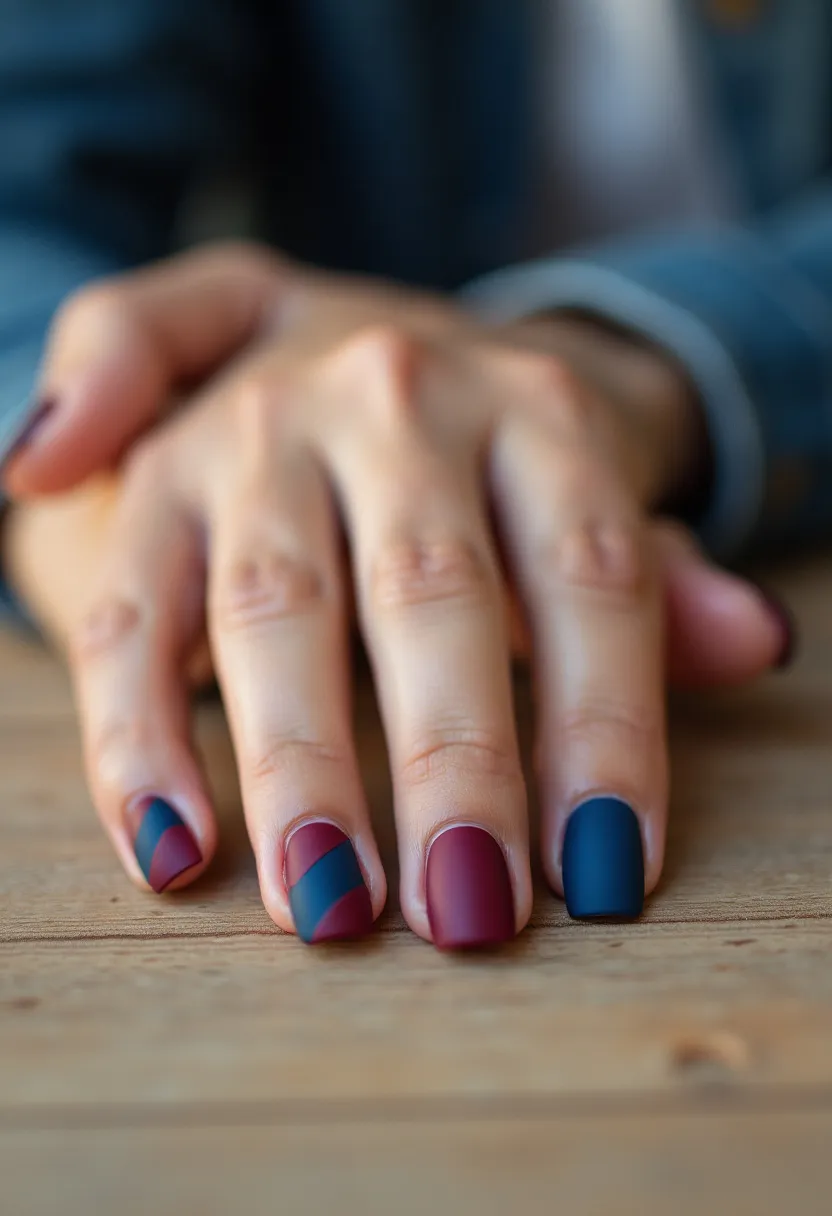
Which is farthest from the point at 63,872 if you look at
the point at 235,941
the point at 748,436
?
the point at 748,436

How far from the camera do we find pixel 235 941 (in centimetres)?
34

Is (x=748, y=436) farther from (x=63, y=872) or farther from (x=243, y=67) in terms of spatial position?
(x=243, y=67)

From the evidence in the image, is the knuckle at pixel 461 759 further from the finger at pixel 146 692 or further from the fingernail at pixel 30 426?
the fingernail at pixel 30 426

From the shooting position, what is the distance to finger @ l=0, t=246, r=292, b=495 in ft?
1.83

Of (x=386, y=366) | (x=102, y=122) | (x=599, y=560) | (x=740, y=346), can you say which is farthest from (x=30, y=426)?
(x=102, y=122)

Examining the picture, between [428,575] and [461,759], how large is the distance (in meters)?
0.09

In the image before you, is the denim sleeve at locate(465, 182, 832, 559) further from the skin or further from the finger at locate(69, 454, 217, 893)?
the finger at locate(69, 454, 217, 893)

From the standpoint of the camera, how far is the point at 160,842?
15.1 inches

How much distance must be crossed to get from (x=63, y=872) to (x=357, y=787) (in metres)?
0.11

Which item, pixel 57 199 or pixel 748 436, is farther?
pixel 57 199

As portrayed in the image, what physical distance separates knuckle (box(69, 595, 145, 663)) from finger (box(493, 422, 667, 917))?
0.17 meters

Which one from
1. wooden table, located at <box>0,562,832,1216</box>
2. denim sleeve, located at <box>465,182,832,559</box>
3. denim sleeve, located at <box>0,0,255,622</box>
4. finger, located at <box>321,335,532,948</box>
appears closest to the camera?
wooden table, located at <box>0,562,832,1216</box>

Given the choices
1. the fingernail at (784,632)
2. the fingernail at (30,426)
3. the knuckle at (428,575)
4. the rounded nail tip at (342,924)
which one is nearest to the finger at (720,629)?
the fingernail at (784,632)

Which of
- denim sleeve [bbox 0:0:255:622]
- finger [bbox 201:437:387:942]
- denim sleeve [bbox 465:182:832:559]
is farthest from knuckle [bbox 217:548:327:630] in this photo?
denim sleeve [bbox 0:0:255:622]
